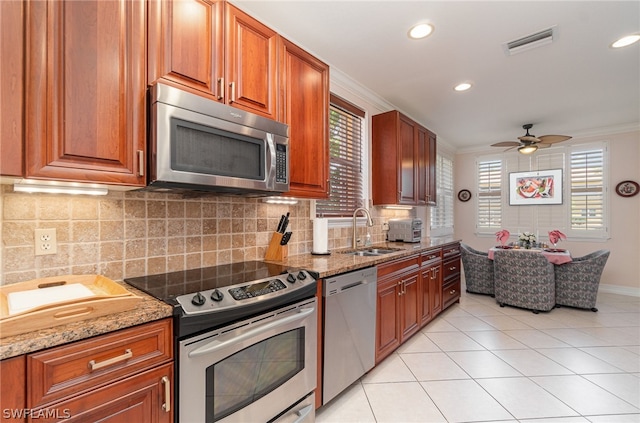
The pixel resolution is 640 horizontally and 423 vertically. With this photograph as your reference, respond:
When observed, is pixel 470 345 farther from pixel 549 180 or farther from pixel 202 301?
pixel 549 180

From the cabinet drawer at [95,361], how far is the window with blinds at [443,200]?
4.73 m

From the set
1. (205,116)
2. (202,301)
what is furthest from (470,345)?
(205,116)

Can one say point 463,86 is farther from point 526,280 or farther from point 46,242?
point 46,242

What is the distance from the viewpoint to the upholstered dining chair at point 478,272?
4.50 meters

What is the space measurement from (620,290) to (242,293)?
6261 mm

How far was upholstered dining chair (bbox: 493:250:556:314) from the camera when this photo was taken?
374cm

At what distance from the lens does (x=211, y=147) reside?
58.5 inches

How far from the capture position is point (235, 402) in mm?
1344

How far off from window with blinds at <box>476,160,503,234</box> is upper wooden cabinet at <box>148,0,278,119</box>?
5.46 meters

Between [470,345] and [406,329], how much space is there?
69 cm

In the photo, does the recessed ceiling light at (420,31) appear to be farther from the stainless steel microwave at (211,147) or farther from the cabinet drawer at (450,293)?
the cabinet drawer at (450,293)

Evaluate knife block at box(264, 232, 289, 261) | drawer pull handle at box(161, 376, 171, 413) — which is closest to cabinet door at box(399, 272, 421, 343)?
knife block at box(264, 232, 289, 261)

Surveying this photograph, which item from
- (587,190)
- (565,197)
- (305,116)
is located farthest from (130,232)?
(587,190)

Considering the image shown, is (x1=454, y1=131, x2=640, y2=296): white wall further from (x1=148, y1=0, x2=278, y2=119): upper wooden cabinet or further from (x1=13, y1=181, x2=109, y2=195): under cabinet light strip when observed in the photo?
(x1=13, y1=181, x2=109, y2=195): under cabinet light strip
